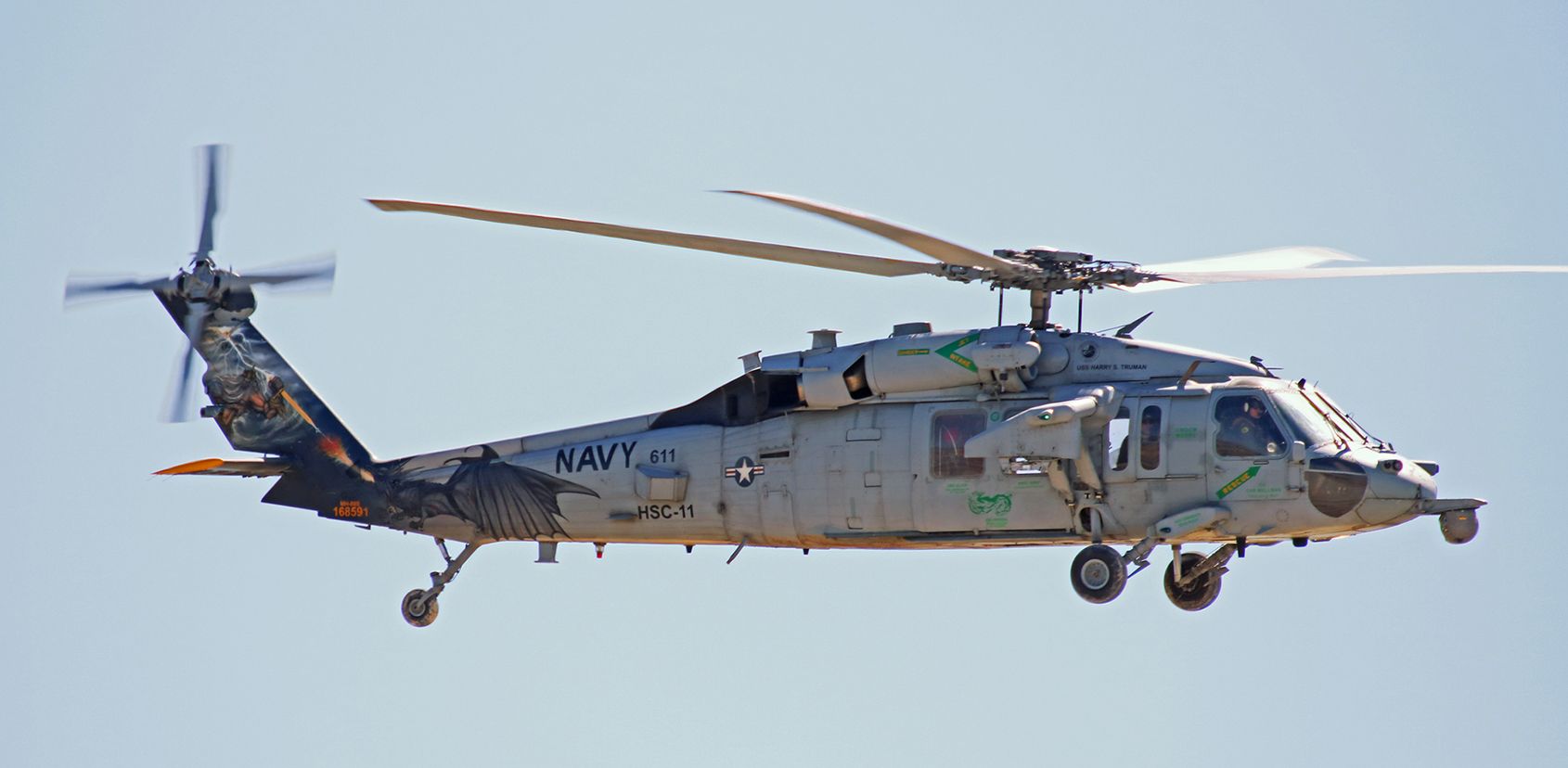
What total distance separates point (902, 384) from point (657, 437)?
3.22 metres

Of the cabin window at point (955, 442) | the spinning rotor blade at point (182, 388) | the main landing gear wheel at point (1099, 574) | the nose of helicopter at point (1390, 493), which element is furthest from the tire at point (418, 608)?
the nose of helicopter at point (1390, 493)

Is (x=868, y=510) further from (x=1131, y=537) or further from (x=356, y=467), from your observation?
(x=356, y=467)

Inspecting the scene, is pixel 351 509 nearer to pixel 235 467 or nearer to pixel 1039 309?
pixel 235 467

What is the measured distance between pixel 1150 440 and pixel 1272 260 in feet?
13.4

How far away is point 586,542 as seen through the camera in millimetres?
23406

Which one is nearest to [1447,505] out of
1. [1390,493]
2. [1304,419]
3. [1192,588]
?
[1390,493]

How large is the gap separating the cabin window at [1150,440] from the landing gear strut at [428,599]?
29.3 ft

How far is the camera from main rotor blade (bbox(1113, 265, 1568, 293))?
20672mm

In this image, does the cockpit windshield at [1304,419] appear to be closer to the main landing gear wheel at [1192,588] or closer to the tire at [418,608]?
the main landing gear wheel at [1192,588]

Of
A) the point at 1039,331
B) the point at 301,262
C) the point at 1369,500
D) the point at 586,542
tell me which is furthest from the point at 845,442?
the point at 301,262

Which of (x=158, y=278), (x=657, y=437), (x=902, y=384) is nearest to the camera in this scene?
(x=902, y=384)

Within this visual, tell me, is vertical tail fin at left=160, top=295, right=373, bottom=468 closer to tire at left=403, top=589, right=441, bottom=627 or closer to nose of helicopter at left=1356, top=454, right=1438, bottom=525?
tire at left=403, top=589, right=441, bottom=627

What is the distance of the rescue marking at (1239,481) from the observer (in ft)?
65.4

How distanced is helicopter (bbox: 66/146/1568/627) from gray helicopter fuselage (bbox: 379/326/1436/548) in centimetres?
2
